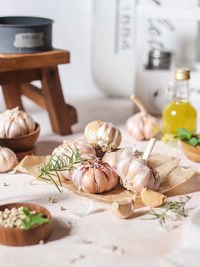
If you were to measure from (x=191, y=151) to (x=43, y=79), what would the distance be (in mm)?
447

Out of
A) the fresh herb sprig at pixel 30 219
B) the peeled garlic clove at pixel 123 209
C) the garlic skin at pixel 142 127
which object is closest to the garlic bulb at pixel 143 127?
the garlic skin at pixel 142 127

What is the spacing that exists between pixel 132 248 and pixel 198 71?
0.90 meters

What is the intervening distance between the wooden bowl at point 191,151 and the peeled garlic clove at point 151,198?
0.82 feet

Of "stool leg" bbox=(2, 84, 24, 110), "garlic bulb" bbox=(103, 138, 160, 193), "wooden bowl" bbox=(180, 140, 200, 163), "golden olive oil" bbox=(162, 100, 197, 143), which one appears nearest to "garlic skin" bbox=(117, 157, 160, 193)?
"garlic bulb" bbox=(103, 138, 160, 193)

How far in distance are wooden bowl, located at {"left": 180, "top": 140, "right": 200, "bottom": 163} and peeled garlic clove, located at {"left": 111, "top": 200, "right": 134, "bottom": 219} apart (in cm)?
31

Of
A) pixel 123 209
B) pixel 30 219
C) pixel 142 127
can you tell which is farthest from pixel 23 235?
pixel 142 127

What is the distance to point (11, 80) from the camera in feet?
3.90

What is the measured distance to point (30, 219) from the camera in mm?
702

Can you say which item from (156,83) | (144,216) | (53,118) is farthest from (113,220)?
(156,83)

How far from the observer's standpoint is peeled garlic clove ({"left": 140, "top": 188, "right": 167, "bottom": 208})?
827 millimetres

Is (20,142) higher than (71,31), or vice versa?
(71,31)

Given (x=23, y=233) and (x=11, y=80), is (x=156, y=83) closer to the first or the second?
(x=11, y=80)

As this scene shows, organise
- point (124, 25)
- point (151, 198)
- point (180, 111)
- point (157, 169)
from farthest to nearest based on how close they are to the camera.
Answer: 1. point (124, 25)
2. point (180, 111)
3. point (157, 169)
4. point (151, 198)

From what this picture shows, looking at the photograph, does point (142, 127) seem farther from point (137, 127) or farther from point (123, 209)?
A: point (123, 209)
